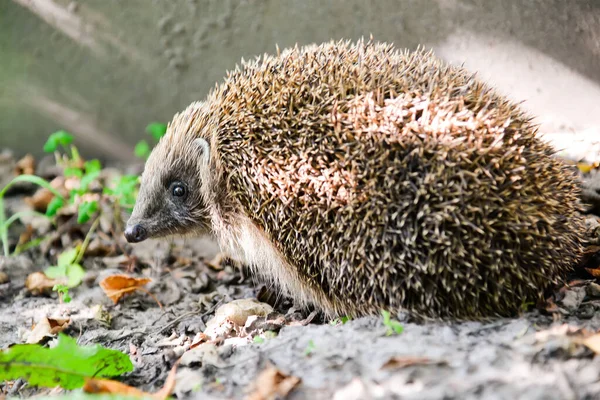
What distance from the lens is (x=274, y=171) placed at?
282 cm

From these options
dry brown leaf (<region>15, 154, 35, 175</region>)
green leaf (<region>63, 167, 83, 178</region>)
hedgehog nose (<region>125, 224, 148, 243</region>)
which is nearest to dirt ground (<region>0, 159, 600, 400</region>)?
hedgehog nose (<region>125, 224, 148, 243</region>)

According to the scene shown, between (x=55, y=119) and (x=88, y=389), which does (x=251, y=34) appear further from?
(x=88, y=389)

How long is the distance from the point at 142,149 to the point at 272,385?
3.04 metres

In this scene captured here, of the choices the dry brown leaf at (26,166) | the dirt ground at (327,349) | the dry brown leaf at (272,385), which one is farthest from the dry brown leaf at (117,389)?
the dry brown leaf at (26,166)

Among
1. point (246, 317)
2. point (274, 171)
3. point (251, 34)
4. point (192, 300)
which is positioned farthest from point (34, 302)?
point (251, 34)

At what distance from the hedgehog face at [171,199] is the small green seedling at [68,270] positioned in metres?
0.56

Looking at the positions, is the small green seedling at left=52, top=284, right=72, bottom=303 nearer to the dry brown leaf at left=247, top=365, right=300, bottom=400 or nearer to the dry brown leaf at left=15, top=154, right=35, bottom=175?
the dry brown leaf at left=247, top=365, right=300, bottom=400

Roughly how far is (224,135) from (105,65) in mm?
2239

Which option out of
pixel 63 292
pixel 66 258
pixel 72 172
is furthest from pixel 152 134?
pixel 63 292

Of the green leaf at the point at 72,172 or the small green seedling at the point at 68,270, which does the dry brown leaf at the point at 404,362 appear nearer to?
the small green seedling at the point at 68,270

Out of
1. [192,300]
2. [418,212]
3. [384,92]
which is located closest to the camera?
[418,212]

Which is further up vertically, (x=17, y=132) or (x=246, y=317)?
(x=17, y=132)

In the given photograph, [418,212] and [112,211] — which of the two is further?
[112,211]

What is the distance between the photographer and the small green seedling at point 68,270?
372 cm
